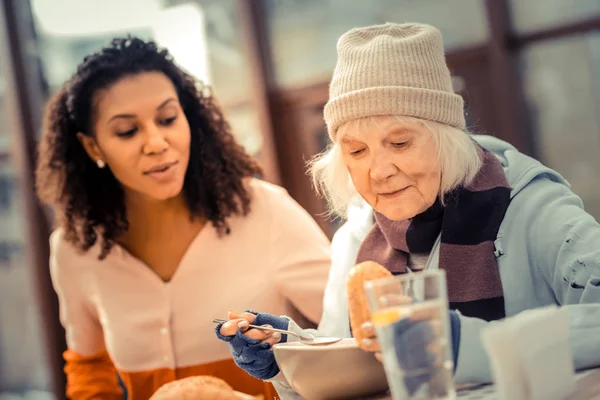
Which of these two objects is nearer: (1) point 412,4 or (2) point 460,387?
(2) point 460,387

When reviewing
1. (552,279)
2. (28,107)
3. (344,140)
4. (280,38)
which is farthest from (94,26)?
(552,279)

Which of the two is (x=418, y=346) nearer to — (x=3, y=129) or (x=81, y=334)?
(x=81, y=334)

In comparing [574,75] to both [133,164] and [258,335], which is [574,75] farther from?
[258,335]

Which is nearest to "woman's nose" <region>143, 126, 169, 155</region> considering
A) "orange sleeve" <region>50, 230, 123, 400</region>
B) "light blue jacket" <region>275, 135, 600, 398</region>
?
"orange sleeve" <region>50, 230, 123, 400</region>

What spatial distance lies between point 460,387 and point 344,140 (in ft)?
1.81

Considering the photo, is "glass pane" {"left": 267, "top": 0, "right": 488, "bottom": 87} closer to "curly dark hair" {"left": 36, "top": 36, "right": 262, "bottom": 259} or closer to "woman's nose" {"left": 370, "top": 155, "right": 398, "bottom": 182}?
"curly dark hair" {"left": 36, "top": 36, "right": 262, "bottom": 259}

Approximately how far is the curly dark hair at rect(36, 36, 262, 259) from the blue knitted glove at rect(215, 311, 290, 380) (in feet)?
2.49

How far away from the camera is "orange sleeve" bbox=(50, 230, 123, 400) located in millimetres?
2260

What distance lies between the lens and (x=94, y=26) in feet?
14.6

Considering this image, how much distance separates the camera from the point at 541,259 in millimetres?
1411

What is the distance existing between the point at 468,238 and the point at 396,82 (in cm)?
34

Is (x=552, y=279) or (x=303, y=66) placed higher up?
(x=303, y=66)

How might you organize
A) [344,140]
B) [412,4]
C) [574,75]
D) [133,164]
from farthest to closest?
1. [412,4]
2. [574,75]
3. [133,164]
4. [344,140]

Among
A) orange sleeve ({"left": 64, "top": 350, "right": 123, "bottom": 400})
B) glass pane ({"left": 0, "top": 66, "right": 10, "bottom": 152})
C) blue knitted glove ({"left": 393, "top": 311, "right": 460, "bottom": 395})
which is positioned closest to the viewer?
blue knitted glove ({"left": 393, "top": 311, "right": 460, "bottom": 395})
